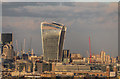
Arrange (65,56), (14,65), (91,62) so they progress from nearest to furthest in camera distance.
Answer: (14,65)
(91,62)
(65,56)

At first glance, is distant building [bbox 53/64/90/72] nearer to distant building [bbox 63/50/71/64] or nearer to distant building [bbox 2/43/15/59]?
distant building [bbox 2/43/15/59]

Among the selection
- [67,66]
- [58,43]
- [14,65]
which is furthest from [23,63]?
[58,43]

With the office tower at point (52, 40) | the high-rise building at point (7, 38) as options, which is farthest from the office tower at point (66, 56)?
the high-rise building at point (7, 38)

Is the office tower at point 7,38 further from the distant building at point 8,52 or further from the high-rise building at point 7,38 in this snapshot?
the distant building at point 8,52

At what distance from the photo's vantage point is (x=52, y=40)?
40.0 meters

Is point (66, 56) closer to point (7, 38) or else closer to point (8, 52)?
point (8, 52)

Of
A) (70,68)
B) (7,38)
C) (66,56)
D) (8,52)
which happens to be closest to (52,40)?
(66,56)

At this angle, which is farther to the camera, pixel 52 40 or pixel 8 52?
pixel 52 40

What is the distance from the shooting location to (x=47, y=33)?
1606 inches

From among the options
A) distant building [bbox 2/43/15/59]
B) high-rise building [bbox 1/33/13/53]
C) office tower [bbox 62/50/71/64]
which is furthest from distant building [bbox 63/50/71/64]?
high-rise building [bbox 1/33/13/53]

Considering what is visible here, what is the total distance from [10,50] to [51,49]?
27.0ft

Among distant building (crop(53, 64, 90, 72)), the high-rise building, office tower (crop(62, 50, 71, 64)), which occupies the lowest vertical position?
distant building (crop(53, 64, 90, 72))

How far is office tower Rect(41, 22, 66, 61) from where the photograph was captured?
130 ft

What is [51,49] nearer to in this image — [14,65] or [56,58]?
[56,58]
